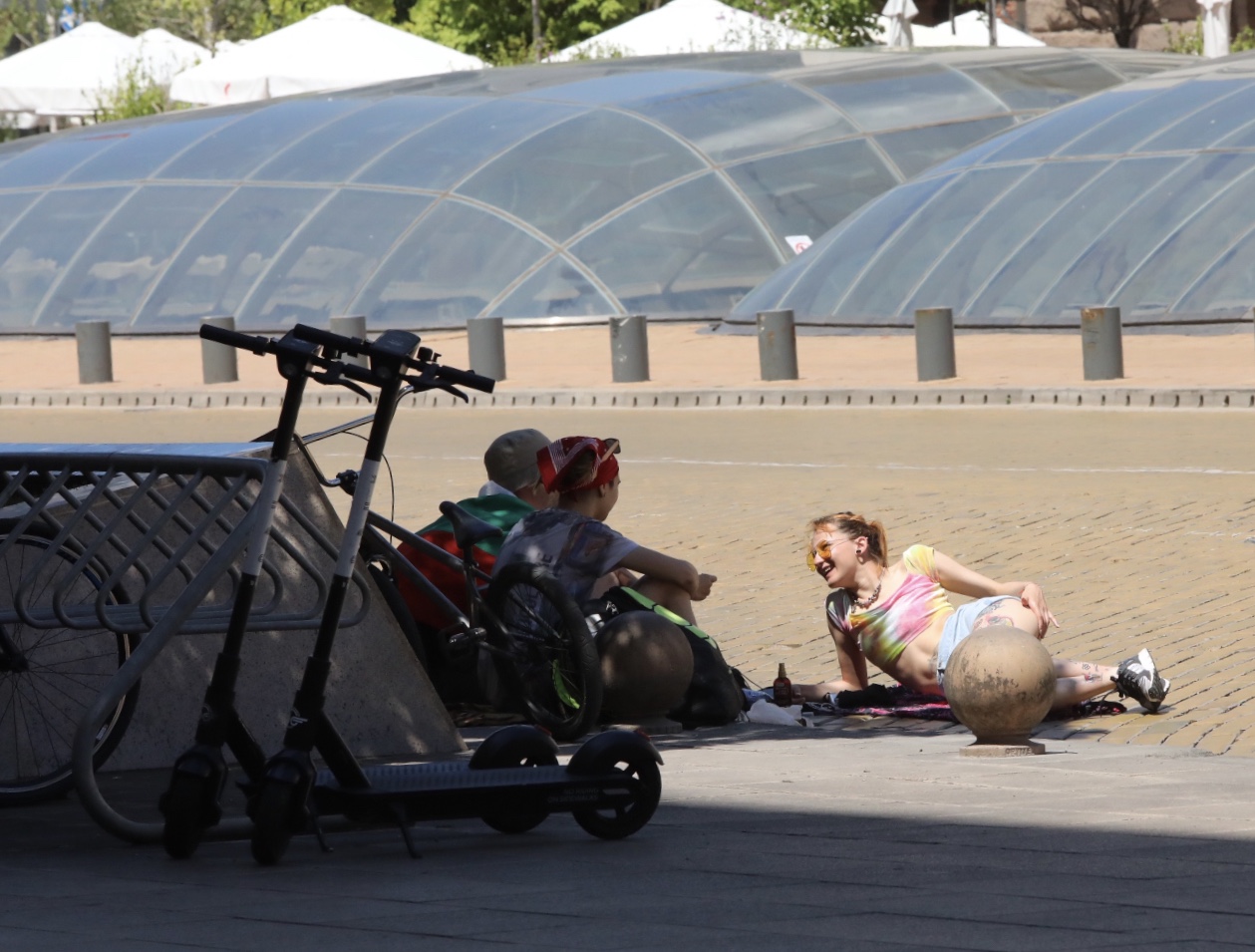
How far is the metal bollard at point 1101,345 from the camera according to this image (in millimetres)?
19656

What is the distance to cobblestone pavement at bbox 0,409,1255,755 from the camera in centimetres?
866

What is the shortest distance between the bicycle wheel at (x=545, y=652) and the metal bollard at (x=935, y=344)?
13.9m

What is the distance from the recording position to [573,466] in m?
7.30

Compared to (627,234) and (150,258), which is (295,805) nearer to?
(627,234)

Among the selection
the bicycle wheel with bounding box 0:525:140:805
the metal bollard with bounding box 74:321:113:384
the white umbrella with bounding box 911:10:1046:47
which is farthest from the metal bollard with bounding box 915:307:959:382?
the white umbrella with bounding box 911:10:1046:47

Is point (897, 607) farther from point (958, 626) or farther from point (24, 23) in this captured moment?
point (24, 23)

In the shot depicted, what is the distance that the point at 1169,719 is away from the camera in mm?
7324

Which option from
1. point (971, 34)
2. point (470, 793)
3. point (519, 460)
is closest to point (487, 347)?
point (519, 460)

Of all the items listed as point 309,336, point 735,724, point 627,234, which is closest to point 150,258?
point 627,234

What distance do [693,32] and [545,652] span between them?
1700 inches

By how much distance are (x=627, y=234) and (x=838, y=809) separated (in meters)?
27.6

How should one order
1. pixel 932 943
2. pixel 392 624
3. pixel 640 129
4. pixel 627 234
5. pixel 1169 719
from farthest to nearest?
pixel 640 129 → pixel 627 234 → pixel 1169 719 → pixel 392 624 → pixel 932 943

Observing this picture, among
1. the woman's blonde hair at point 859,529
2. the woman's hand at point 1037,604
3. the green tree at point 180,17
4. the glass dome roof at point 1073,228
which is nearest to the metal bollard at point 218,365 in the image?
the glass dome roof at point 1073,228

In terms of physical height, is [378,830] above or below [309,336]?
below
